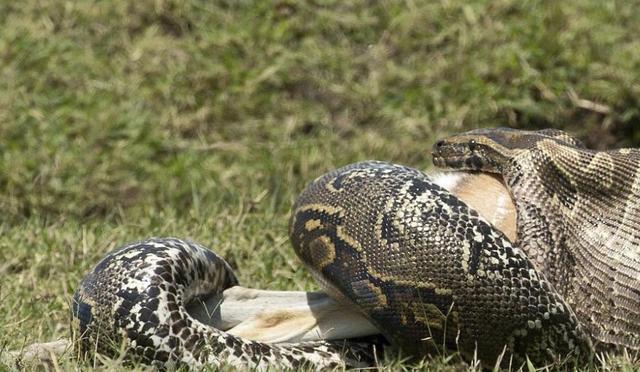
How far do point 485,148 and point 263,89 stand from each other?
4352 millimetres

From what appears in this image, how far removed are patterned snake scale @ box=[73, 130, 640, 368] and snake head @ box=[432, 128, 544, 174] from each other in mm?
11

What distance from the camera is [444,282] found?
4.68 m

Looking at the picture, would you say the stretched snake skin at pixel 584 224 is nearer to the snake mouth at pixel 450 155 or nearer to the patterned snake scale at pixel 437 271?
the patterned snake scale at pixel 437 271

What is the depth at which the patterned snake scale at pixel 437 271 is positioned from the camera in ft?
15.4

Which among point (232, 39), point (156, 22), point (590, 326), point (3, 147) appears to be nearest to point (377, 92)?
point (232, 39)

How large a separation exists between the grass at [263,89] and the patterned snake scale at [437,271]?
2616 millimetres

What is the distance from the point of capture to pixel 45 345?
4.98 metres

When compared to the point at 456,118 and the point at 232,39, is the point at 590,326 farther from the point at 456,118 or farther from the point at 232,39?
the point at 232,39

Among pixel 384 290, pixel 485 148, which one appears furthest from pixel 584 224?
pixel 384 290

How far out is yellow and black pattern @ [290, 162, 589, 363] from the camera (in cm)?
468

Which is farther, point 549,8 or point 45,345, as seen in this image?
point 549,8

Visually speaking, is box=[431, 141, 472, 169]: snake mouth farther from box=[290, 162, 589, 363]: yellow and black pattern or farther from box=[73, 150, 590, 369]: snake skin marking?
box=[290, 162, 589, 363]: yellow and black pattern

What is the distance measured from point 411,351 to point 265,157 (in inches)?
161

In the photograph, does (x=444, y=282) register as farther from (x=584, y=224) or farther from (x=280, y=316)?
(x=280, y=316)
